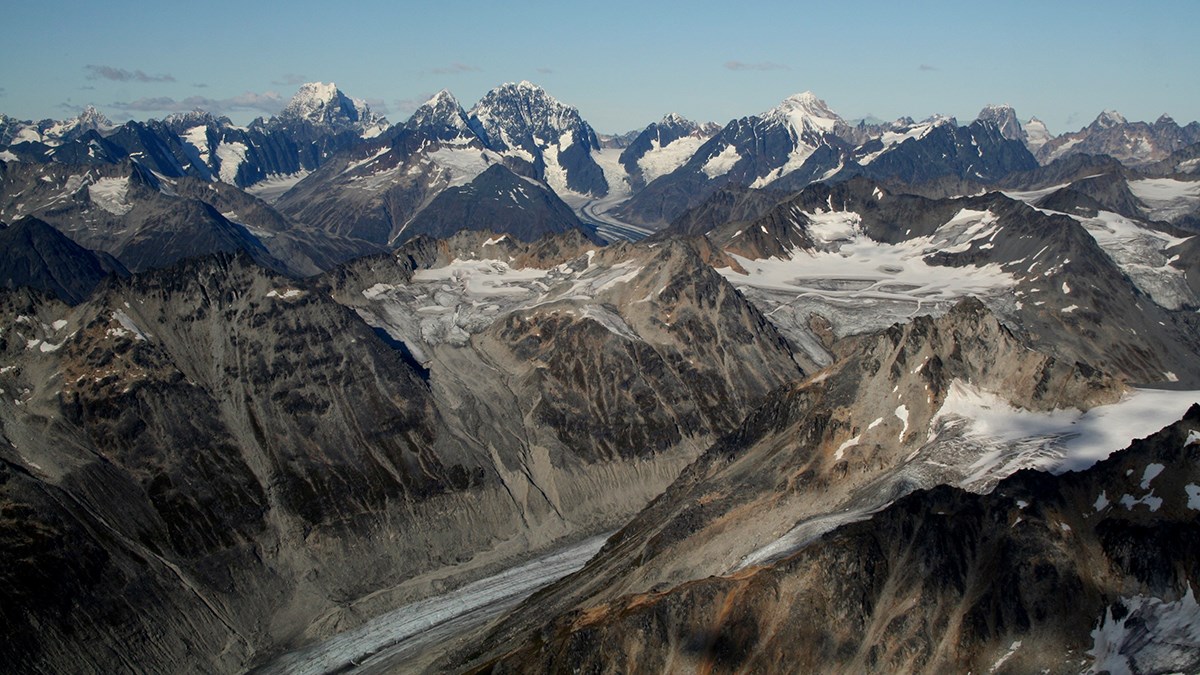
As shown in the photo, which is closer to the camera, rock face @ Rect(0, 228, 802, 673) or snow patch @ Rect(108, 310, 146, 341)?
rock face @ Rect(0, 228, 802, 673)

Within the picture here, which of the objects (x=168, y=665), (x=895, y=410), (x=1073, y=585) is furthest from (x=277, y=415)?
(x=1073, y=585)

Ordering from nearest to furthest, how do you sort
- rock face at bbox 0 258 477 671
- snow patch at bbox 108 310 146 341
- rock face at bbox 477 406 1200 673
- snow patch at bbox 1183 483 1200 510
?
rock face at bbox 477 406 1200 673 → snow patch at bbox 1183 483 1200 510 → rock face at bbox 0 258 477 671 → snow patch at bbox 108 310 146 341

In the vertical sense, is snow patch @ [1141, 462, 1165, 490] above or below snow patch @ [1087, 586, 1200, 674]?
above

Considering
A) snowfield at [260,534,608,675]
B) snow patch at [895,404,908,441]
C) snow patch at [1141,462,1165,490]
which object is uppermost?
→ snow patch at [895,404,908,441]

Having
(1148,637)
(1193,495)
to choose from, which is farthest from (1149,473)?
(1148,637)

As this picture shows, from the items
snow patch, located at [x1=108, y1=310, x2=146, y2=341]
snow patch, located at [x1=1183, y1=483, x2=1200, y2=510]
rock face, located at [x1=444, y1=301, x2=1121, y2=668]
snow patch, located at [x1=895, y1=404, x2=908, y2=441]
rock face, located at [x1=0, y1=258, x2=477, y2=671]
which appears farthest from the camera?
snow patch, located at [x1=108, y1=310, x2=146, y2=341]

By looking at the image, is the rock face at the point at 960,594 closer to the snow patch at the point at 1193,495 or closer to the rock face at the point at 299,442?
the snow patch at the point at 1193,495

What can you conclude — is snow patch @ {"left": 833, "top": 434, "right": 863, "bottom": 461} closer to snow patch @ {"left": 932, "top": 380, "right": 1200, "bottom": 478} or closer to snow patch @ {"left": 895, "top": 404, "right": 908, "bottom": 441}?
snow patch @ {"left": 895, "top": 404, "right": 908, "bottom": 441}

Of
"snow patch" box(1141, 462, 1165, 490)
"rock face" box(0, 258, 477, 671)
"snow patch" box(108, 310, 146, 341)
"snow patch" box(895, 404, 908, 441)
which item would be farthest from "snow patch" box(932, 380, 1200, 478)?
"snow patch" box(108, 310, 146, 341)

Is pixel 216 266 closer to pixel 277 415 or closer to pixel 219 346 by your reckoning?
pixel 219 346
